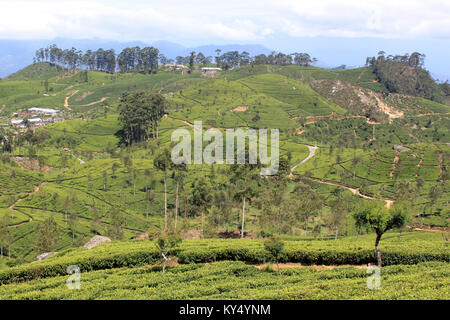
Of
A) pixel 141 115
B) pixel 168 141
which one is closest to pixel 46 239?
pixel 168 141

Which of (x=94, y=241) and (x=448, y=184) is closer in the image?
(x=94, y=241)

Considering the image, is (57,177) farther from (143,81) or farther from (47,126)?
(143,81)

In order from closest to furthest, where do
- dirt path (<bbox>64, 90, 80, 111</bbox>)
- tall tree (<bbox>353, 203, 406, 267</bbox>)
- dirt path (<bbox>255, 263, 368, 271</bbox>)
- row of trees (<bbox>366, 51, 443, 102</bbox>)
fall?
tall tree (<bbox>353, 203, 406, 267</bbox>), dirt path (<bbox>255, 263, 368, 271</bbox>), dirt path (<bbox>64, 90, 80, 111</bbox>), row of trees (<bbox>366, 51, 443, 102</bbox>)

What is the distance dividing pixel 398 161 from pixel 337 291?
2890 inches

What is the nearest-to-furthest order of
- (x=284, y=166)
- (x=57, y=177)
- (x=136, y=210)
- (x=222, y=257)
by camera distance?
(x=222, y=257)
(x=284, y=166)
(x=136, y=210)
(x=57, y=177)

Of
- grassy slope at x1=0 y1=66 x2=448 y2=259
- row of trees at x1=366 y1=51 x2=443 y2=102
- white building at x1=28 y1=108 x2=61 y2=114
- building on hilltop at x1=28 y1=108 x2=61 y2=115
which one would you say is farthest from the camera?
row of trees at x1=366 y1=51 x2=443 y2=102

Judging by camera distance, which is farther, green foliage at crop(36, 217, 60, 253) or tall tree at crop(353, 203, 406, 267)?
green foliage at crop(36, 217, 60, 253)

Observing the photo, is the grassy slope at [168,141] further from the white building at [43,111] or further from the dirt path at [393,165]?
the white building at [43,111]

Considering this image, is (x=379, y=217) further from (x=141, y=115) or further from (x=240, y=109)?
(x=240, y=109)

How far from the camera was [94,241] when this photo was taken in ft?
128

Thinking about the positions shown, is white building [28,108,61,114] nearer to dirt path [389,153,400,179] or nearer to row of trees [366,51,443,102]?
dirt path [389,153,400,179]

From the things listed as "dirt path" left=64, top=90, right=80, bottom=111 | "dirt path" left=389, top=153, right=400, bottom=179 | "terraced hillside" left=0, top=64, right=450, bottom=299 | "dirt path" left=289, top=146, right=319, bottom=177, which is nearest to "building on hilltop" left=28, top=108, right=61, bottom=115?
"terraced hillside" left=0, top=64, right=450, bottom=299
